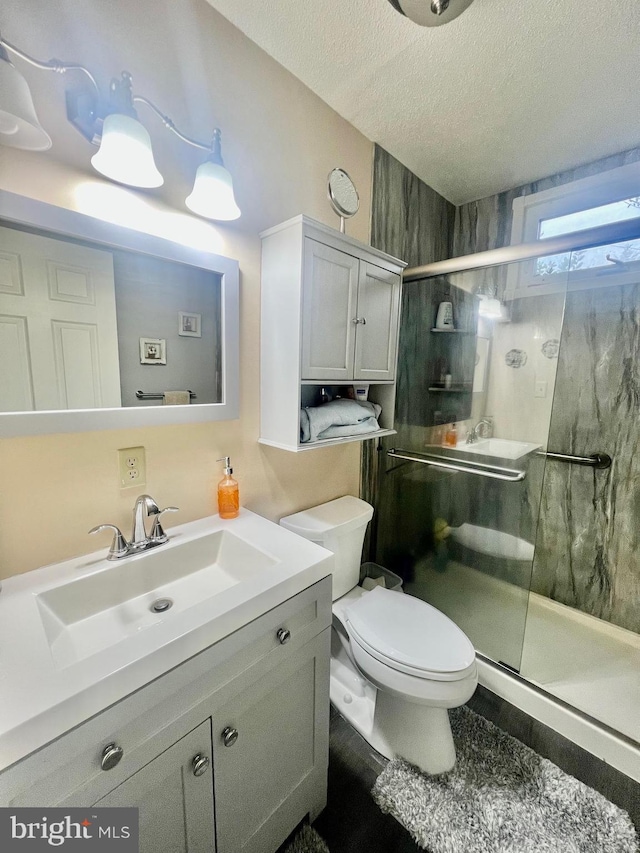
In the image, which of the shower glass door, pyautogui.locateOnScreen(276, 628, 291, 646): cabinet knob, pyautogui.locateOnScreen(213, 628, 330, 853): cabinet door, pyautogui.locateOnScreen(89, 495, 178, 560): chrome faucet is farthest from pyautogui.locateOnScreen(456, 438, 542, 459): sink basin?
pyautogui.locateOnScreen(89, 495, 178, 560): chrome faucet

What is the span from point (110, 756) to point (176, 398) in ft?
2.68

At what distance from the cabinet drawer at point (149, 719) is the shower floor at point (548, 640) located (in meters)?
1.23

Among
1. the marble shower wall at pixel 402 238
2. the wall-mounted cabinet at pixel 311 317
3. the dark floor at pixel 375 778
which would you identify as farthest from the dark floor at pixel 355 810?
the wall-mounted cabinet at pixel 311 317

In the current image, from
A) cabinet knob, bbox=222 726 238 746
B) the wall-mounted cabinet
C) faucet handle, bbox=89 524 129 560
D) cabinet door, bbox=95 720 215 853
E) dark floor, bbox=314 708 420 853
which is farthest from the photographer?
the wall-mounted cabinet

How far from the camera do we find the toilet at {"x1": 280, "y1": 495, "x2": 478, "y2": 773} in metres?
1.12

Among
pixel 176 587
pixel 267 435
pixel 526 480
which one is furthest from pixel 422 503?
pixel 176 587

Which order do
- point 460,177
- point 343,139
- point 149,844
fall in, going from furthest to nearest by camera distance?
point 460,177, point 343,139, point 149,844

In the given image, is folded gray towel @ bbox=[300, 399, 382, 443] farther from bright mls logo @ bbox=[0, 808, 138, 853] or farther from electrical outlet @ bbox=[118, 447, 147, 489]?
bright mls logo @ bbox=[0, 808, 138, 853]

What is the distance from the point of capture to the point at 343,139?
1.51m

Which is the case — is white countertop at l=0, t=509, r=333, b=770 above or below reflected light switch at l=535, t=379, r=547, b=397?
below

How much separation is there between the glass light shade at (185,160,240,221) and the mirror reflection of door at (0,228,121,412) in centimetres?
32

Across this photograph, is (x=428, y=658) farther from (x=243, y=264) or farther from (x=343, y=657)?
(x=243, y=264)

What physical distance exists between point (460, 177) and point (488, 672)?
249 cm

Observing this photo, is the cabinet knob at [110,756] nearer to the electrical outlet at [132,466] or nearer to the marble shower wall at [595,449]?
the electrical outlet at [132,466]
